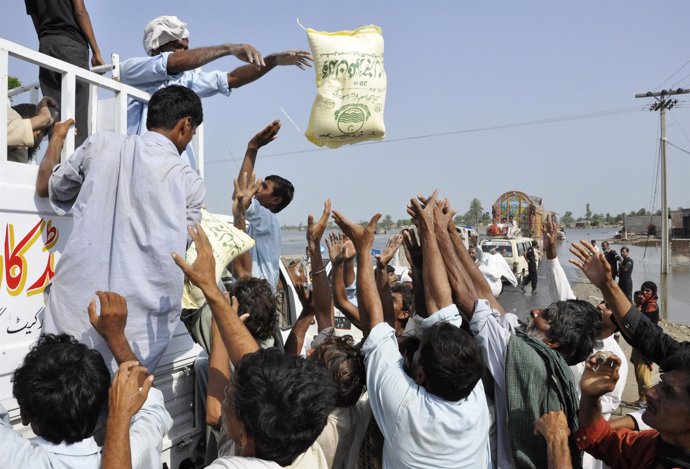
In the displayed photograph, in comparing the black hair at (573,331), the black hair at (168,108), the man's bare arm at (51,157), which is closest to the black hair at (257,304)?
the black hair at (168,108)

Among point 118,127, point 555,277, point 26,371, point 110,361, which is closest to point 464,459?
point 110,361

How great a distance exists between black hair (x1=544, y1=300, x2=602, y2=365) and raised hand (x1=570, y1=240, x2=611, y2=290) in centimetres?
16

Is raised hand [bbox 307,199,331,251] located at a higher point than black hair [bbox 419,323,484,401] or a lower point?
higher

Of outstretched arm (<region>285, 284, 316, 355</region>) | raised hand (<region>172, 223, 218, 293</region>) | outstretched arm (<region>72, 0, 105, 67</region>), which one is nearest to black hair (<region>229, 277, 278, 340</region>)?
outstretched arm (<region>285, 284, 316, 355</region>)

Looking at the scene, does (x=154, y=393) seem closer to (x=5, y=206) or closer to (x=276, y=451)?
(x=276, y=451)

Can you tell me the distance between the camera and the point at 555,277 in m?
3.57

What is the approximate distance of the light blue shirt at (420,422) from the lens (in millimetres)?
1949

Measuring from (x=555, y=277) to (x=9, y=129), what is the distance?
3229 mm

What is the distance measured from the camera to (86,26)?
3.38 metres

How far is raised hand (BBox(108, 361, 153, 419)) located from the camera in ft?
5.12

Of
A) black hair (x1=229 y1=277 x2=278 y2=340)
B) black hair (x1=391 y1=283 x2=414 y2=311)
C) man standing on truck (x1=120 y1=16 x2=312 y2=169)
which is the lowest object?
black hair (x1=391 y1=283 x2=414 y2=311)

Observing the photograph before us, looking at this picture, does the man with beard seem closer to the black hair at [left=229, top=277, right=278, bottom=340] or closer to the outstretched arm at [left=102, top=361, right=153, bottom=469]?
the black hair at [left=229, top=277, right=278, bottom=340]

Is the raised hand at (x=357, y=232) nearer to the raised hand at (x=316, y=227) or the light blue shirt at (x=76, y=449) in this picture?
the raised hand at (x=316, y=227)

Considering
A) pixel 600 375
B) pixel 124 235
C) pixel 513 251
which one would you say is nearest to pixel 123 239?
pixel 124 235
